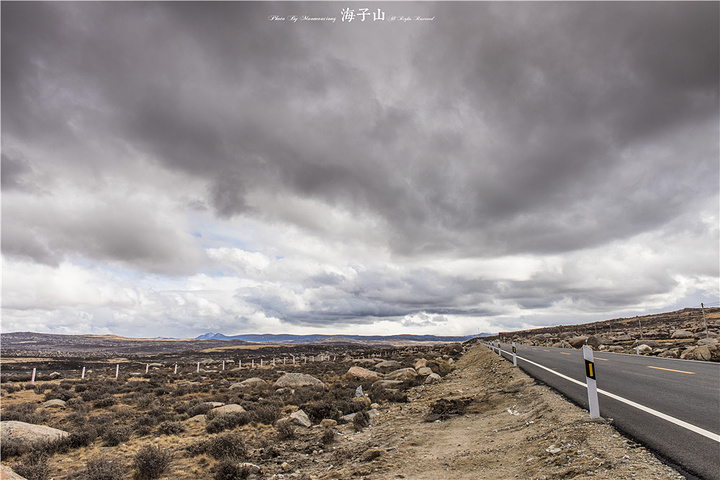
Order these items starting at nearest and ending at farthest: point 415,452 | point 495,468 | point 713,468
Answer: point 713,468, point 495,468, point 415,452

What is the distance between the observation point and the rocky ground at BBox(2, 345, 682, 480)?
18.3 ft

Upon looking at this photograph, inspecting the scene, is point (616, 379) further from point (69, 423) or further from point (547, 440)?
point (69, 423)

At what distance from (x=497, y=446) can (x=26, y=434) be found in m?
13.2

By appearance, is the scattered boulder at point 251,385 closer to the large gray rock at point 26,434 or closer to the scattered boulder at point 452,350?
the large gray rock at point 26,434

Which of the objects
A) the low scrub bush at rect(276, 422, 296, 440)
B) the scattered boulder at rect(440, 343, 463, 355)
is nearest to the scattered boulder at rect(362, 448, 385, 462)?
the low scrub bush at rect(276, 422, 296, 440)

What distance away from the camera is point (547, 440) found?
20.5 feet

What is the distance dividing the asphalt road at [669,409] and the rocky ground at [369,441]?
14.7 inches

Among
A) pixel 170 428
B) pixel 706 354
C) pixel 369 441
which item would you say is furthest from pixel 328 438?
pixel 706 354

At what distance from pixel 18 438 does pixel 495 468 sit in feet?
42.5

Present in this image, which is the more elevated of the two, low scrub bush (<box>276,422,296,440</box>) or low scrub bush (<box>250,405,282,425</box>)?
low scrub bush (<box>276,422,296,440</box>)

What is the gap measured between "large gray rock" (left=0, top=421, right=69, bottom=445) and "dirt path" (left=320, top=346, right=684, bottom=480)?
8.63 m

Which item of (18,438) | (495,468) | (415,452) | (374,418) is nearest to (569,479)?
(495,468)

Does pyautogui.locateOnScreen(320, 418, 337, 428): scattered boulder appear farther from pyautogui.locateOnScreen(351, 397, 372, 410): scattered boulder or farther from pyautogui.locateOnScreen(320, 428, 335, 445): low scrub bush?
pyautogui.locateOnScreen(351, 397, 372, 410): scattered boulder

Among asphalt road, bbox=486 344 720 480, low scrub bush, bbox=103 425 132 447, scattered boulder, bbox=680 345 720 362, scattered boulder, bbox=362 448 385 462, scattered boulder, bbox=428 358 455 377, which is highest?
asphalt road, bbox=486 344 720 480
